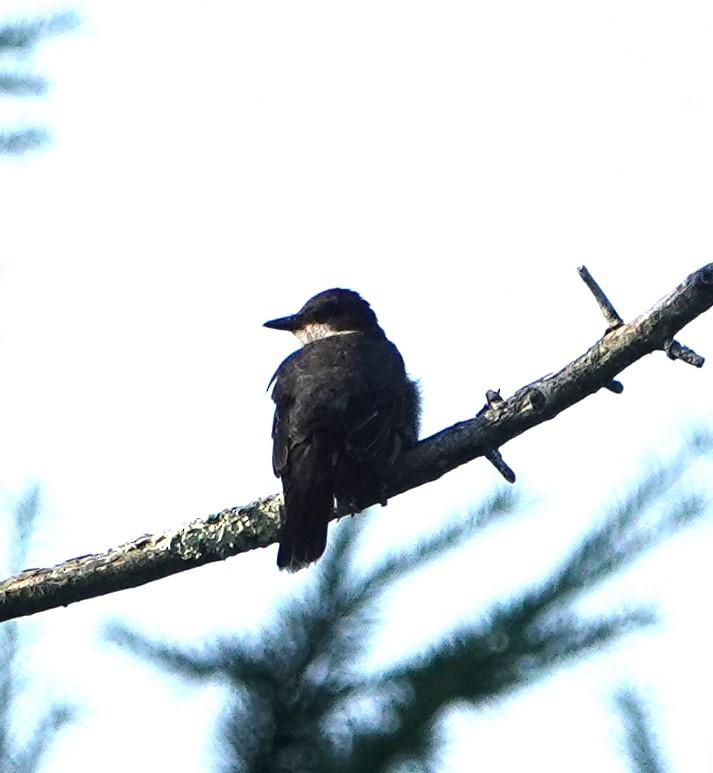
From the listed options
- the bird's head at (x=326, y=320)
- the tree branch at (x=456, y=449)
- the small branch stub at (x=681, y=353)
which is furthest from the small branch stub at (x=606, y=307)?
the bird's head at (x=326, y=320)

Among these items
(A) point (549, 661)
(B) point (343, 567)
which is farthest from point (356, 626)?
(A) point (549, 661)

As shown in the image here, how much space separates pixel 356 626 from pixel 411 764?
479 mm

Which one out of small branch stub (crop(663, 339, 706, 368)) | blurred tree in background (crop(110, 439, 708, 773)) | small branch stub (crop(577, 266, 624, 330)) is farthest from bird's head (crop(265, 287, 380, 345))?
blurred tree in background (crop(110, 439, 708, 773))

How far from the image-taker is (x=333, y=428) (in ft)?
19.9

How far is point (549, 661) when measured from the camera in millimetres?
2238

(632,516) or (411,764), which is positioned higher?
(632,516)

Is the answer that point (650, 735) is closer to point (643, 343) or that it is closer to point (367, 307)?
point (643, 343)

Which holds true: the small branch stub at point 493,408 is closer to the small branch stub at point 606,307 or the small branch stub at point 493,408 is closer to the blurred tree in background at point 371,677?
the small branch stub at point 606,307

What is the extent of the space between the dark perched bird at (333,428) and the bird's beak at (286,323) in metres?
1.28

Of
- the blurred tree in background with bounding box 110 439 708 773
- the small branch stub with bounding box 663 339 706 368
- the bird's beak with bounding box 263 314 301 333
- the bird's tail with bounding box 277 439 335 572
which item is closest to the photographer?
the blurred tree in background with bounding box 110 439 708 773

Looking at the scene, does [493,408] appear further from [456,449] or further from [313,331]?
[313,331]

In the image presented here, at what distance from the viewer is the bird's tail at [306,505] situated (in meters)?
5.32

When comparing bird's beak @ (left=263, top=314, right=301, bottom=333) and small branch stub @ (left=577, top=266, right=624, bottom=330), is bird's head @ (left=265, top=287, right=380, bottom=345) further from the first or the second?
small branch stub @ (left=577, top=266, right=624, bottom=330)

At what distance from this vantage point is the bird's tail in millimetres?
5316
